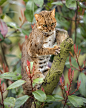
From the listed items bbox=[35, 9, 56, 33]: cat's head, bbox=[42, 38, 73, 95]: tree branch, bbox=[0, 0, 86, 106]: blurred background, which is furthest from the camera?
bbox=[0, 0, 86, 106]: blurred background

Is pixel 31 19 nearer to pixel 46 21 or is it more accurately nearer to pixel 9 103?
pixel 46 21

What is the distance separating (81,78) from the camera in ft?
4.97

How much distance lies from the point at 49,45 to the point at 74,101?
685mm

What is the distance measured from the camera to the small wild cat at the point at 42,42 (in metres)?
1.43

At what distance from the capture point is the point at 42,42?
5.24 feet

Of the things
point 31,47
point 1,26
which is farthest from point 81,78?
point 1,26

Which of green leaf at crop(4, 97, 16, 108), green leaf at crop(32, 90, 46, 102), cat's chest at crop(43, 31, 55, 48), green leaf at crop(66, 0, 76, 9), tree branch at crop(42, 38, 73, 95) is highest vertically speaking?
green leaf at crop(66, 0, 76, 9)

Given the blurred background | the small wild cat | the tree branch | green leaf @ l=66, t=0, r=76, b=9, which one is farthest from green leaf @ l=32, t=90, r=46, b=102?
green leaf @ l=66, t=0, r=76, b=9

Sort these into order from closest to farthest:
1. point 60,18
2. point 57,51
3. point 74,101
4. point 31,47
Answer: point 74,101
point 57,51
point 31,47
point 60,18

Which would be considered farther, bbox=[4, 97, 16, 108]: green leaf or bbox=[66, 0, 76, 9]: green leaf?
bbox=[66, 0, 76, 9]: green leaf

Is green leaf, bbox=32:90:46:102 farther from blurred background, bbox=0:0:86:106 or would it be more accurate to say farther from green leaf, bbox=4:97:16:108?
blurred background, bbox=0:0:86:106

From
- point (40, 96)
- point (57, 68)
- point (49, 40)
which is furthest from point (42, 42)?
point (40, 96)

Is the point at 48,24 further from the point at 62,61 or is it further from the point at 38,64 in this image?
the point at 38,64

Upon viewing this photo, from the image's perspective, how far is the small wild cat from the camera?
1.43m
